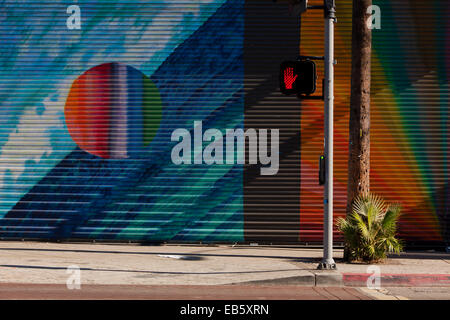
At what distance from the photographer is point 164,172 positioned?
16703 millimetres

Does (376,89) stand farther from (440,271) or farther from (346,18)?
(440,271)

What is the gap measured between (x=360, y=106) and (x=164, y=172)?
4840 millimetres

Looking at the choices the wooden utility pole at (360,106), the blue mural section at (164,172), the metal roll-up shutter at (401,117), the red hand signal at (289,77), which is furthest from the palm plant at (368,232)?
the blue mural section at (164,172)

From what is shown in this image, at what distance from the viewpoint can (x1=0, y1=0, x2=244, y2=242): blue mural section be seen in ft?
54.7

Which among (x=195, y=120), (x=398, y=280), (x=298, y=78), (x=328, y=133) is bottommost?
(x=398, y=280)

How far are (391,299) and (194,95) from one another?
7.41 metres

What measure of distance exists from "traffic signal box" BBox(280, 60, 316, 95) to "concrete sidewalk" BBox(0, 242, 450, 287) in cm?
313

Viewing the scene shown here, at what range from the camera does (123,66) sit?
16.7 meters

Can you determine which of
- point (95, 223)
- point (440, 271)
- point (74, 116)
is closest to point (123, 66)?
point (74, 116)

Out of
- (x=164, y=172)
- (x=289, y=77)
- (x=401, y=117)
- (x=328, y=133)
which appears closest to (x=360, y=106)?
(x=328, y=133)

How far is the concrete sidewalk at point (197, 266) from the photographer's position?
12.2 meters
